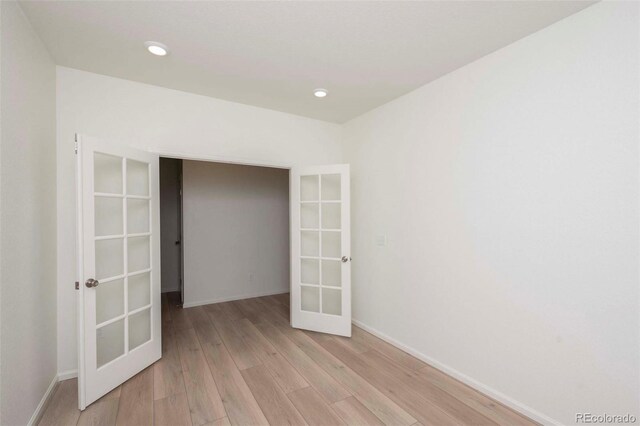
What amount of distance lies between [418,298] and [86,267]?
2.81 meters

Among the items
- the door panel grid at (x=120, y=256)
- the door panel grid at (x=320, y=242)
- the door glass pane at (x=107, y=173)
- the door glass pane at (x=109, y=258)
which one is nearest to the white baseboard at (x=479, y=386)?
the door panel grid at (x=320, y=242)

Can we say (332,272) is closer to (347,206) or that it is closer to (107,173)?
(347,206)

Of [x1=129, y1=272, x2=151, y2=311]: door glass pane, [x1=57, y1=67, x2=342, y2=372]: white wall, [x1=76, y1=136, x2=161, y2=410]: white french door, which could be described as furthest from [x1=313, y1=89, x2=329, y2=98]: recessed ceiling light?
[x1=129, y1=272, x2=151, y2=311]: door glass pane

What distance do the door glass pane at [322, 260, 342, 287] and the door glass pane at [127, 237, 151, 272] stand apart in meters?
Answer: 1.84

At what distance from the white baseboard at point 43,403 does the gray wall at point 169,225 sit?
301cm

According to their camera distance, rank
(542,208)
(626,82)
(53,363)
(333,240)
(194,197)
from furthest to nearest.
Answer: (194,197) < (333,240) < (53,363) < (542,208) < (626,82)

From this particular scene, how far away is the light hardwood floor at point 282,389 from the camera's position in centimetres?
188

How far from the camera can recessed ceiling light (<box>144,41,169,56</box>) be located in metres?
1.99

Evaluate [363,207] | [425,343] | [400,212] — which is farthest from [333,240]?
[425,343]

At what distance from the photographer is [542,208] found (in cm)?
186

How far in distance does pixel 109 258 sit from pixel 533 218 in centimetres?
321

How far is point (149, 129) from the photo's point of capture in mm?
2652

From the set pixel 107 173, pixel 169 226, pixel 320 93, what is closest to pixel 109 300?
pixel 107 173

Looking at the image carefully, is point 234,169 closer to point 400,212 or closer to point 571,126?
point 400,212
